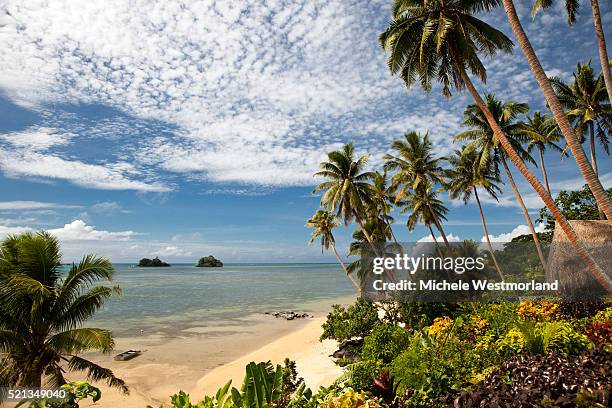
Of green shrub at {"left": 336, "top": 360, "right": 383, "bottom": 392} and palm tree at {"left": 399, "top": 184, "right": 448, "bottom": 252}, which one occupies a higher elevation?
palm tree at {"left": 399, "top": 184, "right": 448, "bottom": 252}

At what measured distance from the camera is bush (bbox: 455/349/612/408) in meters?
3.18

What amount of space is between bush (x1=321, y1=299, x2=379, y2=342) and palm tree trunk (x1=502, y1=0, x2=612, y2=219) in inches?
374

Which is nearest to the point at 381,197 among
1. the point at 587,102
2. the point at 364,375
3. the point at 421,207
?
the point at 421,207

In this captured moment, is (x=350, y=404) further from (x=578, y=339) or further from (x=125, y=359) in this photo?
(x=125, y=359)

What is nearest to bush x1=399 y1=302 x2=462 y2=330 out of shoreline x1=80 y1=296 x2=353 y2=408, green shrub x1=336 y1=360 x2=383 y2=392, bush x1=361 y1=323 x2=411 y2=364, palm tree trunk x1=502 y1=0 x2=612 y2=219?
shoreline x1=80 y1=296 x2=353 y2=408

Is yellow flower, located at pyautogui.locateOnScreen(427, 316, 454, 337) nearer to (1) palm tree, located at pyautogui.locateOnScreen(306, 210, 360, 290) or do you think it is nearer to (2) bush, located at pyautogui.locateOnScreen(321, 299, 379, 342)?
(2) bush, located at pyautogui.locateOnScreen(321, 299, 379, 342)

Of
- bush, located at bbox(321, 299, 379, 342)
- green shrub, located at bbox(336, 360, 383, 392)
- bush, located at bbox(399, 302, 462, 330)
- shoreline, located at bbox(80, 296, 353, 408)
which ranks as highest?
green shrub, located at bbox(336, 360, 383, 392)

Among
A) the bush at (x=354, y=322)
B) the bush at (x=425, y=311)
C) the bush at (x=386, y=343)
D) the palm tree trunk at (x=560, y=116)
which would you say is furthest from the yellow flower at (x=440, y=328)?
the bush at (x=354, y=322)

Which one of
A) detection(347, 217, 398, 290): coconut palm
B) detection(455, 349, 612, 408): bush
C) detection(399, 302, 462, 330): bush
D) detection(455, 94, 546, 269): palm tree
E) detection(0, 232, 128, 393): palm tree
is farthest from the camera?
detection(347, 217, 398, 290): coconut palm

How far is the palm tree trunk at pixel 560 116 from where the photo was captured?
984 centimetres

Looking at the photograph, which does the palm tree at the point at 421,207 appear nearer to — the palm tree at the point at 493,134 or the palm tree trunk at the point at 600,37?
the palm tree at the point at 493,134

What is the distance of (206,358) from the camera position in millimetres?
19641

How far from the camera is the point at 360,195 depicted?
2494 cm

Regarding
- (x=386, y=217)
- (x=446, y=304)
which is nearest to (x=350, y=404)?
(x=446, y=304)
